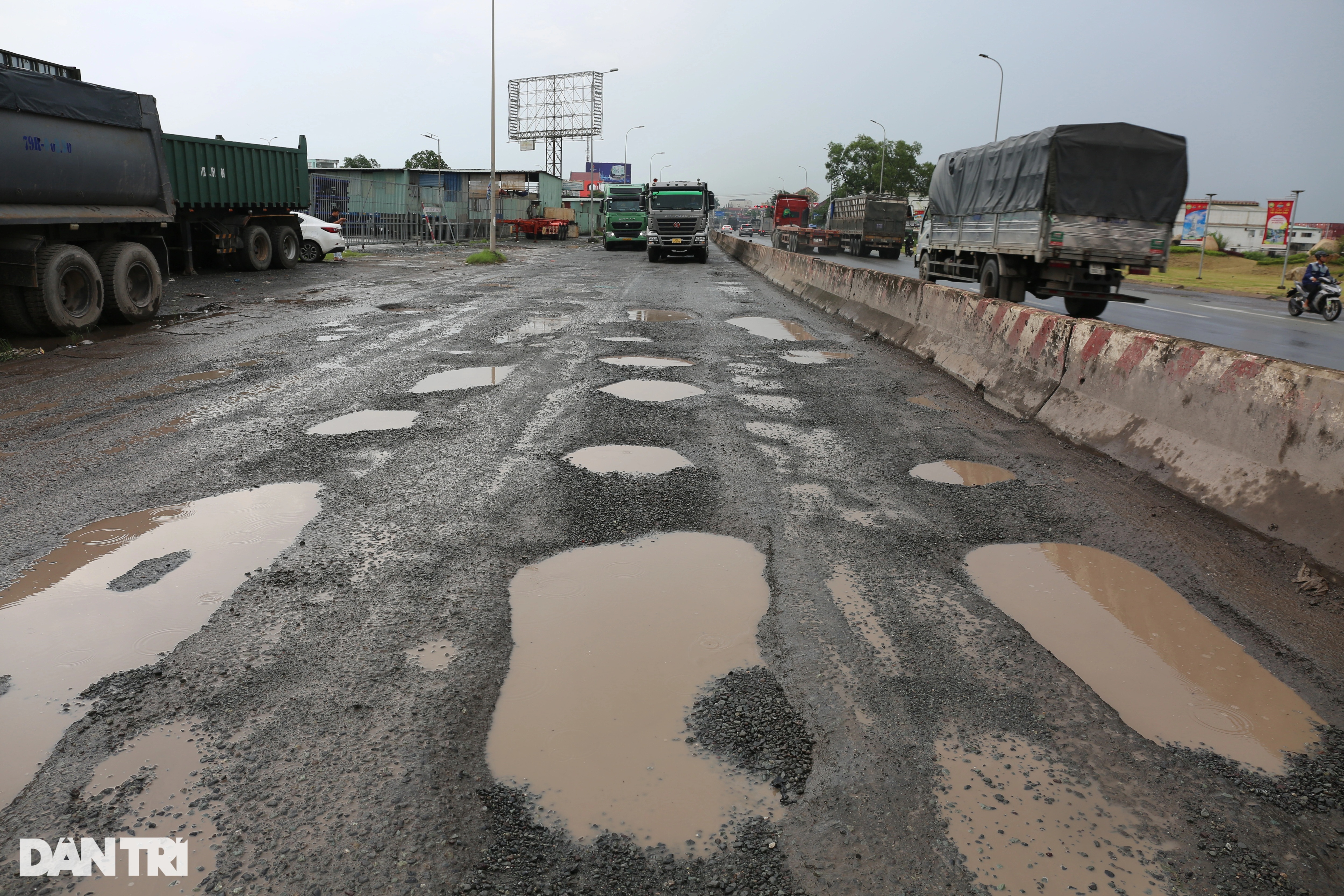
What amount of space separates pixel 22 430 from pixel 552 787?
582cm

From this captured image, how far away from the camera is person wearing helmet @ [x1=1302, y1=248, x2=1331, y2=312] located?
18.3m

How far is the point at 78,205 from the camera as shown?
1095 cm

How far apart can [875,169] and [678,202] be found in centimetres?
8796

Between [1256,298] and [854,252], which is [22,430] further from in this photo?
[854,252]

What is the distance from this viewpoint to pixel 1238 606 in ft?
11.9

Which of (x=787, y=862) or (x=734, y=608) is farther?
(x=734, y=608)

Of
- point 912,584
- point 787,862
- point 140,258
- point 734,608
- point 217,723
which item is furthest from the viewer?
point 140,258

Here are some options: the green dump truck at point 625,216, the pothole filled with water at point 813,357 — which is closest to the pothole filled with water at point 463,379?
the pothole filled with water at point 813,357

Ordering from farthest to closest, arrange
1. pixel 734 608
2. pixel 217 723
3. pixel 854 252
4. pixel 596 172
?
pixel 596 172 → pixel 854 252 → pixel 734 608 → pixel 217 723

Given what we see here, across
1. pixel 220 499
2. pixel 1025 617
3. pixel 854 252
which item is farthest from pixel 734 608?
pixel 854 252

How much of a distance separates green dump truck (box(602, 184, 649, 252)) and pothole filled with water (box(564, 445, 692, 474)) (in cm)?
3616

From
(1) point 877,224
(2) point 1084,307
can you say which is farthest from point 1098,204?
(1) point 877,224

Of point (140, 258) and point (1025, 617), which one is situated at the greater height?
point (140, 258)

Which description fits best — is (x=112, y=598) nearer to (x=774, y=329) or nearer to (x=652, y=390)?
(x=652, y=390)
